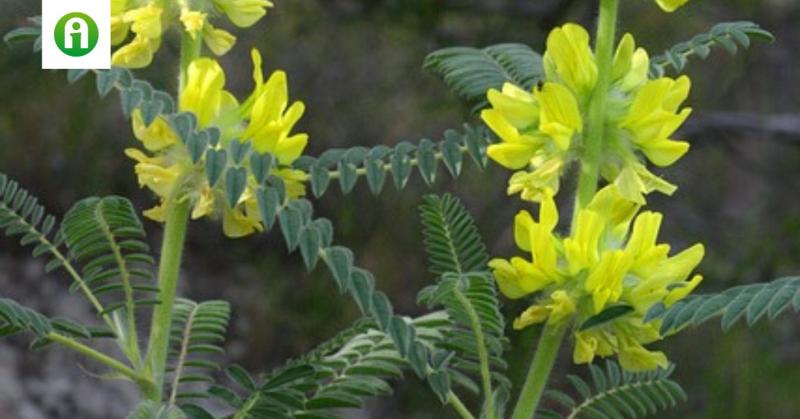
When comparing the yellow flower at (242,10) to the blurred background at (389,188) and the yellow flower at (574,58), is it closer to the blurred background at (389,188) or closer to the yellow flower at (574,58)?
the yellow flower at (574,58)

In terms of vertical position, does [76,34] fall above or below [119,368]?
above

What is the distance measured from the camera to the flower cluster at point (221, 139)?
85cm

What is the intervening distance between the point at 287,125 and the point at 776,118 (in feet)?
6.72

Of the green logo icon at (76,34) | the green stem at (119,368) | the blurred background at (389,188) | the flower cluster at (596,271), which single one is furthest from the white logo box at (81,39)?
the blurred background at (389,188)

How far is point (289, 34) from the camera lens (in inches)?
107

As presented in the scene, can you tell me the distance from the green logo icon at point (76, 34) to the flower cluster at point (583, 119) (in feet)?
0.77

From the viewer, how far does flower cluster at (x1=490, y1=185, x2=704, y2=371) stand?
→ 0.82 m

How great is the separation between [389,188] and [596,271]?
6.55ft

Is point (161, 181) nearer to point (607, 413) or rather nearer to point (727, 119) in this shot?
point (607, 413)

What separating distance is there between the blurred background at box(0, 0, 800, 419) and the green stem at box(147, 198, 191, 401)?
4.29 feet

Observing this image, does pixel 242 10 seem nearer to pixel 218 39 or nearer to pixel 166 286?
pixel 218 39

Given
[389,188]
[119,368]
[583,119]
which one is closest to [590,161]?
[583,119]

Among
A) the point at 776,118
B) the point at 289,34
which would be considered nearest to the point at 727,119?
the point at 776,118

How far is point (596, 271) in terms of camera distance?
32.3 inches
